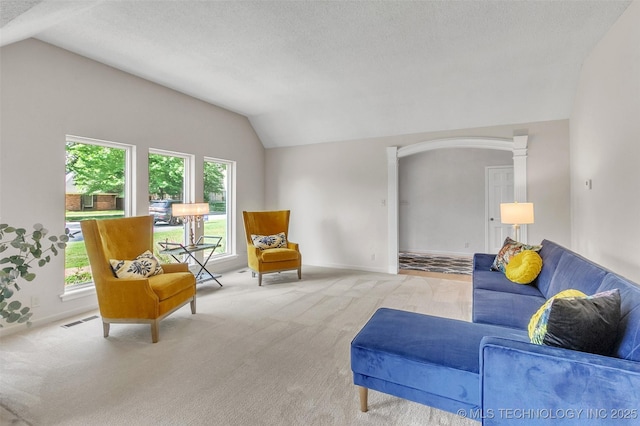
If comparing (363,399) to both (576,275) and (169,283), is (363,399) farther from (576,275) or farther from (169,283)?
(169,283)

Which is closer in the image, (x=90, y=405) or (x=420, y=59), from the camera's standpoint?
(x=90, y=405)

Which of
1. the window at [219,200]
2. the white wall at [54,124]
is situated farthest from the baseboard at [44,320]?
the window at [219,200]

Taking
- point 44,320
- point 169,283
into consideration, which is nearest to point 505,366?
point 169,283

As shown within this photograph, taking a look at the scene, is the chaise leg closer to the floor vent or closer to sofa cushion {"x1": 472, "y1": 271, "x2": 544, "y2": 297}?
sofa cushion {"x1": 472, "y1": 271, "x2": 544, "y2": 297}

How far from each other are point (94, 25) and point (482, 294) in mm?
4179

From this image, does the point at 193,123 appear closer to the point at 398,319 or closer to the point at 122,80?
the point at 122,80

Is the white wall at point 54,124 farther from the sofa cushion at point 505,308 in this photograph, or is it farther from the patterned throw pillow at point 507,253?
the patterned throw pillow at point 507,253

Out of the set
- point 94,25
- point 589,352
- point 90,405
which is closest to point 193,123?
point 94,25

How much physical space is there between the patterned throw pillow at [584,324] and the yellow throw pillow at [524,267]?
159 centimetres

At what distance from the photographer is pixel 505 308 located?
7.23 feet

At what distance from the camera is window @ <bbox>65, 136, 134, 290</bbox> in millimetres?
3326

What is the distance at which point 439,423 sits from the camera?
1.64 meters

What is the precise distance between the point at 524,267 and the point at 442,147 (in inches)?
107

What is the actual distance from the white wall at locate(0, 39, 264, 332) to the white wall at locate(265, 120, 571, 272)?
2419mm
